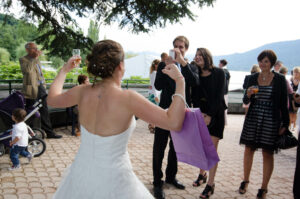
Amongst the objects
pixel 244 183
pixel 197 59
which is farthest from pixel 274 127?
pixel 197 59

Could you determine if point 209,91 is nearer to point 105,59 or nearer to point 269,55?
point 269,55

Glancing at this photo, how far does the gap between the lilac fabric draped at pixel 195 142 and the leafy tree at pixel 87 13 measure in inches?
264

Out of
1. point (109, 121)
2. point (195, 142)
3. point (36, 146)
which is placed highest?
point (109, 121)

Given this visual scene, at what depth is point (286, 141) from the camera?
13.3ft

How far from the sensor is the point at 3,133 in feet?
18.4

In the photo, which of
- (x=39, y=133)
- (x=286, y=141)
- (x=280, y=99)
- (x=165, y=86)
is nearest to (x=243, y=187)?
(x=286, y=141)

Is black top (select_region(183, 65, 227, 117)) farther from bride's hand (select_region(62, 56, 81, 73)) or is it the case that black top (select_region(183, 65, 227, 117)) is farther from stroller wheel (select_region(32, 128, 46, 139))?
stroller wheel (select_region(32, 128, 46, 139))

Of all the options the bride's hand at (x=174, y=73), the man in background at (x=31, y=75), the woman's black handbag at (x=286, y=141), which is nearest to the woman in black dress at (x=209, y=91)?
the woman's black handbag at (x=286, y=141)

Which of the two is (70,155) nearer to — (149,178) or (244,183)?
(149,178)

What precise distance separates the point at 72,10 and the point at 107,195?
7.48 m

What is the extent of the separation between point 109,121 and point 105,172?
35 centimetres

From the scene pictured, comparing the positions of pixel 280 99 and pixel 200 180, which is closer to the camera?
pixel 280 99

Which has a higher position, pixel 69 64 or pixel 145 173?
pixel 69 64

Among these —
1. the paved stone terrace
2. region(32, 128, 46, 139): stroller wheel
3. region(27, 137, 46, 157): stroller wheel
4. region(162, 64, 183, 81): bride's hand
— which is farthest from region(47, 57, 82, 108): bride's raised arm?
region(32, 128, 46, 139): stroller wheel
